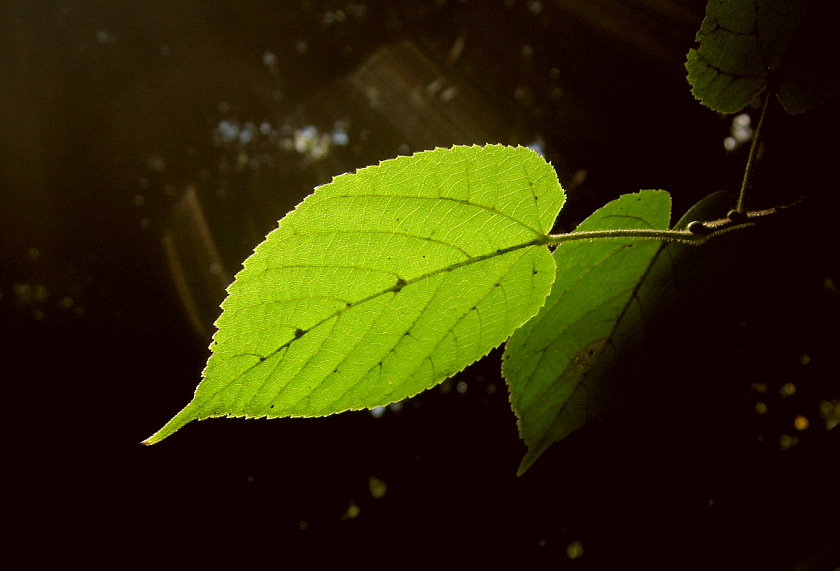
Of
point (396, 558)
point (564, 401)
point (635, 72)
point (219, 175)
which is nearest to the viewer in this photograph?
point (564, 401)

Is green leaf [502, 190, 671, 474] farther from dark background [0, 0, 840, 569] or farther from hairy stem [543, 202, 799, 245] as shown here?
dark background [0, 0, 840, 569]

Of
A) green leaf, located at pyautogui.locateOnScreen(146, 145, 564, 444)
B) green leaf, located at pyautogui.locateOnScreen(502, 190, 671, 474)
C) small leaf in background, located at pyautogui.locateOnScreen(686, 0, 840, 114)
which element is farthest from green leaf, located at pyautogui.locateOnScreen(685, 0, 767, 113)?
green leaf, located at pyautogui.locateOnScreen(146, 145, 564, 444)

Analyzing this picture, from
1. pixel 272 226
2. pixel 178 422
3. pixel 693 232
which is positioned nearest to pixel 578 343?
pixel 693 232

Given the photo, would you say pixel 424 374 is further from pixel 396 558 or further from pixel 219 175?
pixel 219 175

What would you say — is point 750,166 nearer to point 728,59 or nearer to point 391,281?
point 728,59

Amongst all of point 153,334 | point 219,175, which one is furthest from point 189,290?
point 219,175

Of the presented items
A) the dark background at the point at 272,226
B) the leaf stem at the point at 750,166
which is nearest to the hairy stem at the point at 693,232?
the leaf stem at the point at 750,166

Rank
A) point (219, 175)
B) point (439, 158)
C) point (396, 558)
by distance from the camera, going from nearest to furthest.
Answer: point (439, 158)
point (396, 558)
point (219, 175)
